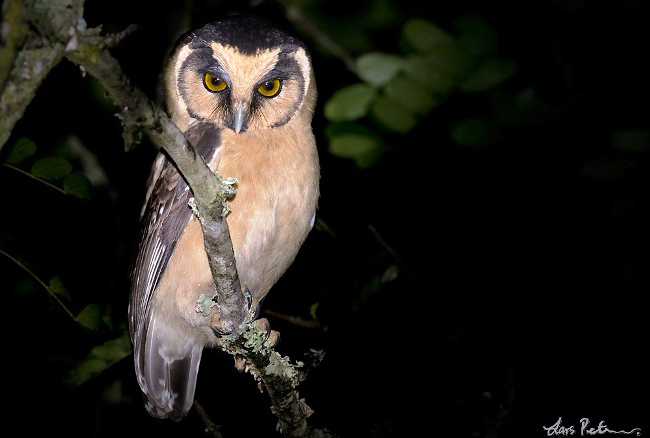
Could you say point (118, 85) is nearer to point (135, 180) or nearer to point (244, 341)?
point (244, 341)


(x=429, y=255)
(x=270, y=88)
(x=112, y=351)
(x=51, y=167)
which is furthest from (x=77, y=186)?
(x=429, y=255)

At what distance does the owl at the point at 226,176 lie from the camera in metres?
3.15

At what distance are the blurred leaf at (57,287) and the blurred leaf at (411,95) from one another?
1863 millimetres

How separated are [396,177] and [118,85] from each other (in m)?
3.35

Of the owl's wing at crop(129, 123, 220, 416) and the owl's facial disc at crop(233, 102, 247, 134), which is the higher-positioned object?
the owl's facial disc at crop(233, 102, 247, 134)

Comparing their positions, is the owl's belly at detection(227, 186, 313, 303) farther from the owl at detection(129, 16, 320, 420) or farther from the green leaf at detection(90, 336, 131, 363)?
the green leaf at detection(90, 336, 131, 363)

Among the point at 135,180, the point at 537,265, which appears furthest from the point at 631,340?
the point at 135,180

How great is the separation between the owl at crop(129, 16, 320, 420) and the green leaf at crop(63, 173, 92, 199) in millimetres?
361

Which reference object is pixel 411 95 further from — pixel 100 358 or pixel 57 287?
pixel 100 358

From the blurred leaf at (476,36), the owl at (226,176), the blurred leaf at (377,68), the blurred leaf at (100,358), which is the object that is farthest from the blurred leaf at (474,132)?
the blurred leaf at (100,358)


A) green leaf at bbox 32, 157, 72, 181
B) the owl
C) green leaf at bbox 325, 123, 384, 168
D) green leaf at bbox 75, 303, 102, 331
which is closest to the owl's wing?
the owl

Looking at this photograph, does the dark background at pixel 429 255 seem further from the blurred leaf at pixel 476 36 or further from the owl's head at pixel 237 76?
Answer: the owl's head at pixel 237 76

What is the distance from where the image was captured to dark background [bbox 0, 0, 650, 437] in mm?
2779

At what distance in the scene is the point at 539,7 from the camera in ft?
10.3
